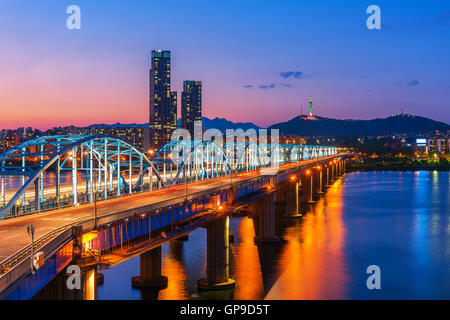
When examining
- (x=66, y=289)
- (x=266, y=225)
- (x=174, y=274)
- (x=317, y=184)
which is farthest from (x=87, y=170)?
(x=317, y=184)

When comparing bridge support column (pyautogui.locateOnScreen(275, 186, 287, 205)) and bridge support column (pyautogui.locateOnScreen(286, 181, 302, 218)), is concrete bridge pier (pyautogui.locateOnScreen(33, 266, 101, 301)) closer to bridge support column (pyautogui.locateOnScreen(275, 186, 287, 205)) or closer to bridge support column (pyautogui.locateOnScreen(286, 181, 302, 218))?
bridge support column (pyautogui.locateOnScreen(286, 181, 302, 218))

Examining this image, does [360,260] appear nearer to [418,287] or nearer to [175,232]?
[418,287]

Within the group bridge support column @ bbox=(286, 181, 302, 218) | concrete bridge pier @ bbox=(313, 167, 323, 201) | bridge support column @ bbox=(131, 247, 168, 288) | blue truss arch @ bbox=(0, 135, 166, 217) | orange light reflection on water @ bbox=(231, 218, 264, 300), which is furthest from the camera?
concrete bridge pier @ bbox=(313, 167, 323, 201)

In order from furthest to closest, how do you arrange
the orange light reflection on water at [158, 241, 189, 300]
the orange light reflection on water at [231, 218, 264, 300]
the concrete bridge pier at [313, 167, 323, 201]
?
the concrete bridge pier at [313, 167, 323, 201] < the orange light reflection on water at [231, 218, 264, 300] < the orange light reflection on water at [158, 241, 189, 300]

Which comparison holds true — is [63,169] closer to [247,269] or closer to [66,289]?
[247,269]

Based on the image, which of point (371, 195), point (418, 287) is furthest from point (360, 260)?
point (371, 195)

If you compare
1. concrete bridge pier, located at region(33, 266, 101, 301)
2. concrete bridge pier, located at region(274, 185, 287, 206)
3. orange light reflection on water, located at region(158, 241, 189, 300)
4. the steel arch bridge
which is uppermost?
the steel arch bridge

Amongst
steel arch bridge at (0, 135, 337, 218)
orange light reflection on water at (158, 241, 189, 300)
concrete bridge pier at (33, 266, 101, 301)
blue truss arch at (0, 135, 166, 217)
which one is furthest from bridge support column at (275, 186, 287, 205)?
concrete bridge pier at (33, 266, 101, 301)
